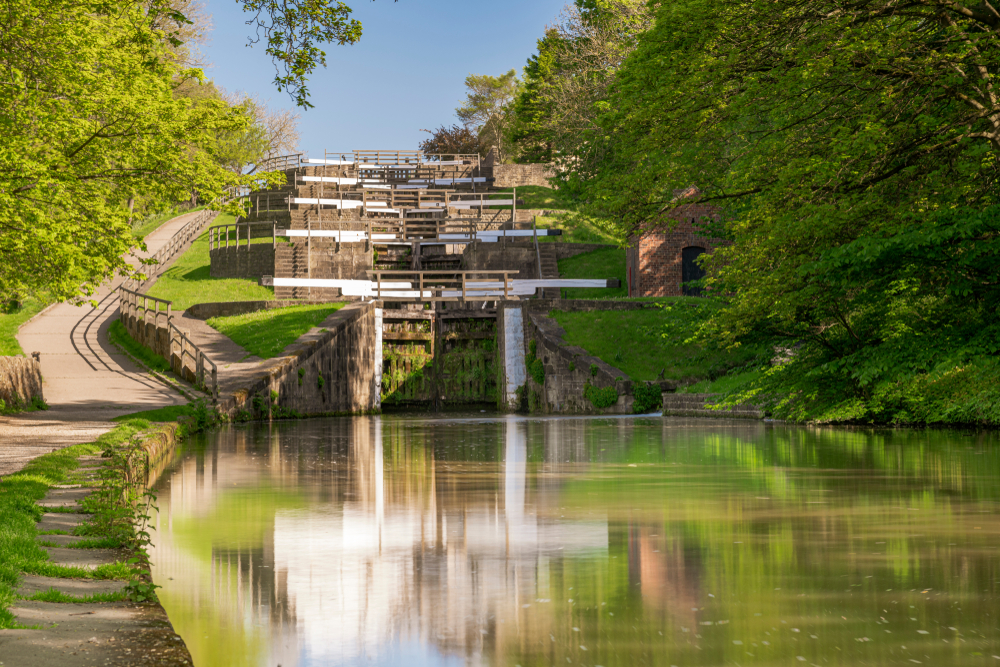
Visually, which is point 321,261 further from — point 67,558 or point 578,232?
point 67,558

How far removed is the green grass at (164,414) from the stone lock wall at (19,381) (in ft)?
9.60

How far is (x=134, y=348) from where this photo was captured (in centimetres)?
3306

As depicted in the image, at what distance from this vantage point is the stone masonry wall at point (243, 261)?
1890 inches

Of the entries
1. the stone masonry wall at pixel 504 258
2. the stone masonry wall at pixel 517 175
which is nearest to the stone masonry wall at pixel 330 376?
the stone masonry wall at pixel 504 258

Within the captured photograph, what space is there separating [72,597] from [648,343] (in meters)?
25.3

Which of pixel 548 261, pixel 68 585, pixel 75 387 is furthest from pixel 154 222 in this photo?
pixel 68 585

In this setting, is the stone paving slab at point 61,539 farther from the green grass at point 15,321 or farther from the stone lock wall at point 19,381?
the green grass at point 15,321

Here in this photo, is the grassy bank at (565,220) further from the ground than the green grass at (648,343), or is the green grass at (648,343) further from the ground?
the grassy bank at (565,220)

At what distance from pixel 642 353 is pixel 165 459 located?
1686 centimetres

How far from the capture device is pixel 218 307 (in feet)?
125

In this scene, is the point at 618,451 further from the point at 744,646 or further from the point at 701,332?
the point at 744,646

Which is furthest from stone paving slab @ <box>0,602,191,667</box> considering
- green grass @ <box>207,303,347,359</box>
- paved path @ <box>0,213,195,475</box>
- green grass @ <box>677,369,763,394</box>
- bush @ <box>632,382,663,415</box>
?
green grass @ <box>207,303,347,359</box>

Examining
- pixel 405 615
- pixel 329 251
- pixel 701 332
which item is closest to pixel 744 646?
pixel 405 615

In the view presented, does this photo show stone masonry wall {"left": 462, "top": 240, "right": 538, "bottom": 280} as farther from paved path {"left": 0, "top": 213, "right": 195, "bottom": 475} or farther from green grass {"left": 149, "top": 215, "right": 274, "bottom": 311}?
paved path {"left": 0, "top": 213, "right": 195, "bottom": 475}
